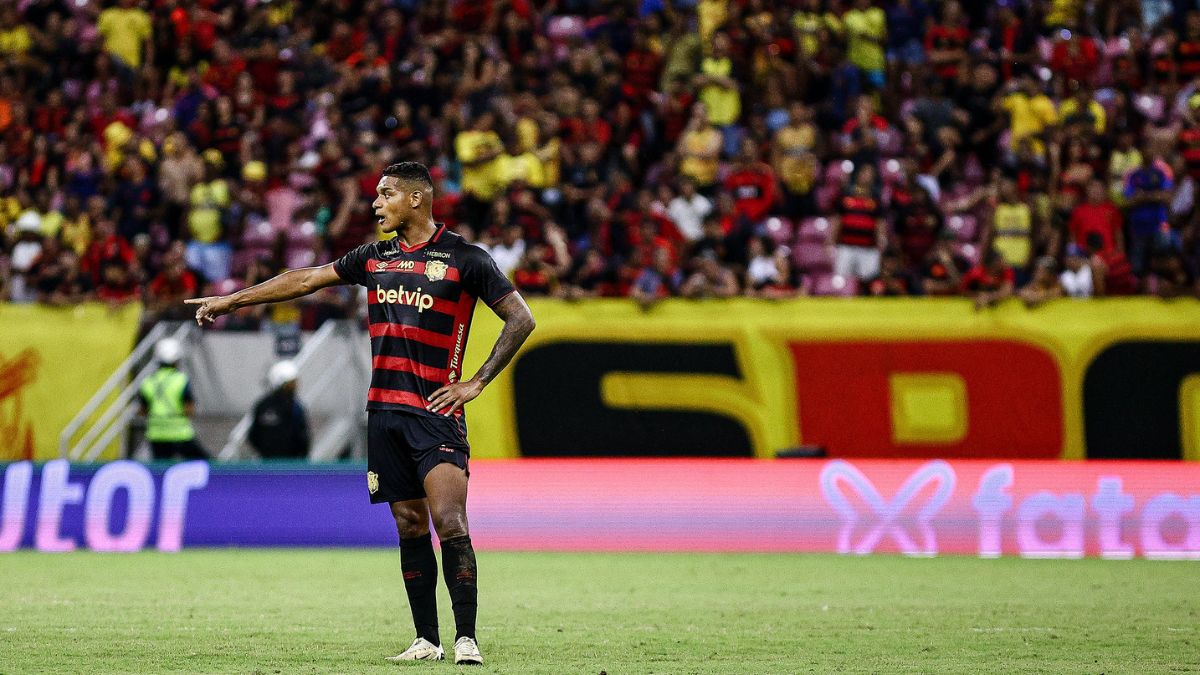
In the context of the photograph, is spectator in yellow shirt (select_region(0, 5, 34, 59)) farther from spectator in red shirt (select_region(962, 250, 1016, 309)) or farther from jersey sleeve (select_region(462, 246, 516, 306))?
jersey sleeve (select_region(462, 246, 516, 306))

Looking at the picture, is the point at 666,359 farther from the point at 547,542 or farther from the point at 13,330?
the point at 13,330

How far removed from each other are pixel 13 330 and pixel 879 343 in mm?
8801

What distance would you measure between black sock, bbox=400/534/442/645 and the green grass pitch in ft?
0.97

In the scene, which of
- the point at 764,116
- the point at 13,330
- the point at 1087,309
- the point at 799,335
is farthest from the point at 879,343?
the point at 13,330

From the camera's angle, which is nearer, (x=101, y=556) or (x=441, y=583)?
(x=441, y=583)

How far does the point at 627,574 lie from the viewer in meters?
13.6

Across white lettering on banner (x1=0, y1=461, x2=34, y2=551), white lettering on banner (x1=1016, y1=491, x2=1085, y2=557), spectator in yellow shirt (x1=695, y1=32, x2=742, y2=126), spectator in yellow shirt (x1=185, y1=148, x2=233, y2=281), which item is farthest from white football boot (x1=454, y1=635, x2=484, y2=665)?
spectator in yellow shirt (x1=695, y1=32, x2=742, y2=126)

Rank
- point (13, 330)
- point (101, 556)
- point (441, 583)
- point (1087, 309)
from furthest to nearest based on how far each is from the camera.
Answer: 1. point (13, 330)
2. point (1087, 309)
3. point (101, 556)
4. point (441, 583)

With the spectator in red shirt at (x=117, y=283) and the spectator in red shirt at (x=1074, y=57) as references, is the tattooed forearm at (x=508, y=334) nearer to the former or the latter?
the spectator in red shirt at (x=117, y=283)

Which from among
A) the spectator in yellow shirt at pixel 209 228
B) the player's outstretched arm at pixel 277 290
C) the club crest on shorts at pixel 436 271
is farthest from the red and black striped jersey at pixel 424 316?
the spectator in yellow shirt at pixel 209 228

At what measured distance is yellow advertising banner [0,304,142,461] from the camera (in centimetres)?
1739

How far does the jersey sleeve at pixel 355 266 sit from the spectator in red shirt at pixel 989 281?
938 centimetres

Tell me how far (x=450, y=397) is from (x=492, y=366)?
25 cm

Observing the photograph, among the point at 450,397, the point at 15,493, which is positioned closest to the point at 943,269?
the point at 15,493
